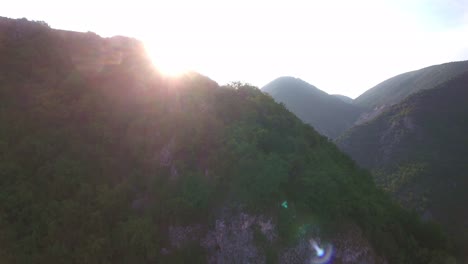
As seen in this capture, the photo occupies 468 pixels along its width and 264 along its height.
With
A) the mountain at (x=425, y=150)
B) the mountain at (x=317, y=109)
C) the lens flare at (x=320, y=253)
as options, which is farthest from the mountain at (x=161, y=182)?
the mountain at (x=317, y=109)

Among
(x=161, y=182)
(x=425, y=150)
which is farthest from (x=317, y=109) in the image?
(x=161, y=182)

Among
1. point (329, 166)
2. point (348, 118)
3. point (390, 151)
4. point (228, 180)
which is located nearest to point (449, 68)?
point (348, 118)

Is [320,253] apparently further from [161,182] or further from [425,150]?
[425,150]

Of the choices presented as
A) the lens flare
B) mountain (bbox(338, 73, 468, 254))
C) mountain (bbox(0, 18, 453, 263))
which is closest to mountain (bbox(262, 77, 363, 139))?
mountain (bbox(338, 73, 468, 254))

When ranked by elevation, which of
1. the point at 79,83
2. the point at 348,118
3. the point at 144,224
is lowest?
the point at 348,118

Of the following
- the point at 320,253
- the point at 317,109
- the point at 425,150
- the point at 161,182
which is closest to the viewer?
the point at 320,253

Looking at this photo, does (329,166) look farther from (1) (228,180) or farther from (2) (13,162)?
(2) (13,162)

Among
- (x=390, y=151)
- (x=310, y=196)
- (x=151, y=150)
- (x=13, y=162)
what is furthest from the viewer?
(x=390, y=151)
